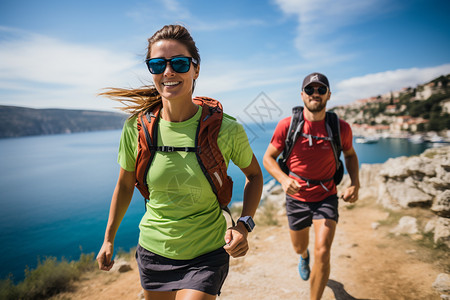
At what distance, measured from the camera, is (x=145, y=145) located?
61.0 inches

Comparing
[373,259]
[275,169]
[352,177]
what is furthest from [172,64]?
[373,259]

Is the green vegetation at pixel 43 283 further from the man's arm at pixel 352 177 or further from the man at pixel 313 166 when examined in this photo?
the man's arm at pixel 352 177

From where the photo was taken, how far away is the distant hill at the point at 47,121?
11380 centimetres

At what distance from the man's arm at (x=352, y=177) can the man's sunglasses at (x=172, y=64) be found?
2.56 metres

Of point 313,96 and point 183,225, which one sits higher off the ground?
point 313,96

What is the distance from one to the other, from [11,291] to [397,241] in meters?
7.64

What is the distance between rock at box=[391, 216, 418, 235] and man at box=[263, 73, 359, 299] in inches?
116

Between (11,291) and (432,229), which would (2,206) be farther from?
(432,229)

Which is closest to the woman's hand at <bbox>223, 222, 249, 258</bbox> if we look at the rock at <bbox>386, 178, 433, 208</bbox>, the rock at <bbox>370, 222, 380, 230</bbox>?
the rock at <bbox>370, 222, 380, 230</bbox>

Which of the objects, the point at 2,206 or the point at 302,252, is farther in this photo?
the point at 2,206

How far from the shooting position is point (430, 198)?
219 inches

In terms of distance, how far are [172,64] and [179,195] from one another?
878 millimetres

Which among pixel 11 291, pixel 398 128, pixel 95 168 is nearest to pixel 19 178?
pixel 95 168

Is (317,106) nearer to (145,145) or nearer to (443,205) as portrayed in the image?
(145,145)
